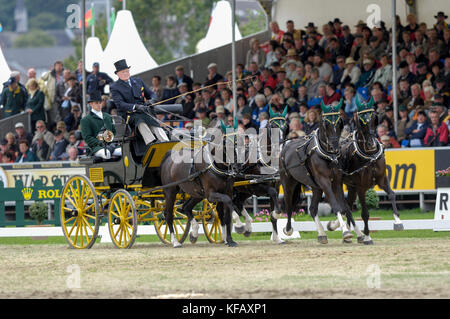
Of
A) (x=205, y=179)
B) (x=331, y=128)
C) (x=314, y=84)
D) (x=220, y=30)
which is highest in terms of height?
(x=220, y=30)

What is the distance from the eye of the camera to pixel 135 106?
540 inches

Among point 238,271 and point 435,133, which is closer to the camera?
point 238,271

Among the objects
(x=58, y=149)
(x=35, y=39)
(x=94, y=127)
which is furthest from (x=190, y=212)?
(x=35, y=39)

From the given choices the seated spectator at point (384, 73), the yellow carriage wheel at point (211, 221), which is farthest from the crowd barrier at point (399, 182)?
the yellow carriage wheel at point (211, 221)

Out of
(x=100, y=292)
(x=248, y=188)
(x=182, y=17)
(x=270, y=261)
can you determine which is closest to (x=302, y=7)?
(x=248, y=188)

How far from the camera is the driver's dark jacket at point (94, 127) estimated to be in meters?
14.1

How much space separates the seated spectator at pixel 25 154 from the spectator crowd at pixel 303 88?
0.03m

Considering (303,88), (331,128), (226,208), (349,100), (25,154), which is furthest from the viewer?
(25,154)

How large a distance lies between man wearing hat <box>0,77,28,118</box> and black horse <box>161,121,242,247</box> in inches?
516

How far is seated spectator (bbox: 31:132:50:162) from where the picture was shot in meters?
22.9

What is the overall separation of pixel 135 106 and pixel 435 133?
687cm

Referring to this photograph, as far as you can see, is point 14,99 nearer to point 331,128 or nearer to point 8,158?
point 8,158
